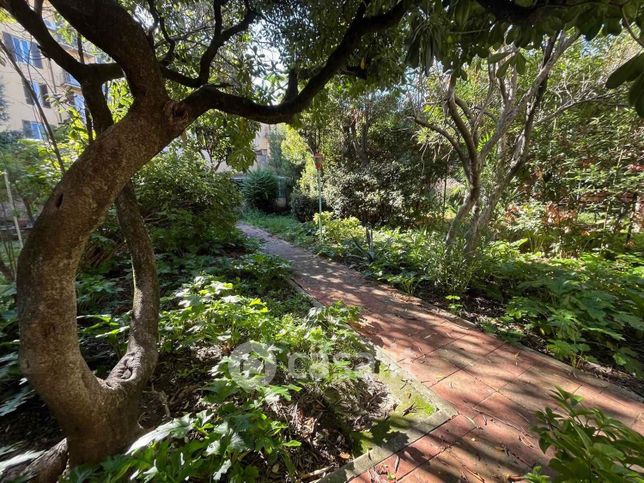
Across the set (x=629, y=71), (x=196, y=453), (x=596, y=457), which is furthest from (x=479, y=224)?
(x=196, y=453)

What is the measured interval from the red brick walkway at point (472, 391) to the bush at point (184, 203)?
296 cm

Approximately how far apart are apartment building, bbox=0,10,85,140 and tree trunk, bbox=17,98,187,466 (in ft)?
7.23

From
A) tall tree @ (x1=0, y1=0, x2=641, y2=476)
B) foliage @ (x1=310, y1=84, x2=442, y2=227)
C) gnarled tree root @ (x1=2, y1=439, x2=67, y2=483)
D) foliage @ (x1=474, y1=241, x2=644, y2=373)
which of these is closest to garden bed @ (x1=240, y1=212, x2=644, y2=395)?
foliage @ (x1=474, y1=241, x2=644, y2=373)

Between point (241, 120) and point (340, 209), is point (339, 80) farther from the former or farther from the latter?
point (340, 209)

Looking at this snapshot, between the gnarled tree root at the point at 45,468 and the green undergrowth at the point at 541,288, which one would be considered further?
the green undergrowth at the point at 541,288

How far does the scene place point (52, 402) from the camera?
852 millimetres

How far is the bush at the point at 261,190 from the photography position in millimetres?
11500

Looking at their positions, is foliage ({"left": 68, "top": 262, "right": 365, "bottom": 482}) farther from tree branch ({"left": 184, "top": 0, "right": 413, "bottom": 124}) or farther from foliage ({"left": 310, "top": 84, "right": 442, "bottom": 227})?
foliage ({"left": 310, "top": 84, "right": 442, "bottom": 227})

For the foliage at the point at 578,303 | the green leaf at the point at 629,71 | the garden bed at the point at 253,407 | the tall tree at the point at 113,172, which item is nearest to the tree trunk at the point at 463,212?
the foliage at the point at 578,303

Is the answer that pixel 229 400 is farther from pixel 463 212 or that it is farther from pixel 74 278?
pixel 463 212

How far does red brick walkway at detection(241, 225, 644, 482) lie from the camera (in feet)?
4.07

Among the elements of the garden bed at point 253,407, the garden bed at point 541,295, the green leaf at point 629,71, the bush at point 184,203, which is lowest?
the garden bed at point 253,407

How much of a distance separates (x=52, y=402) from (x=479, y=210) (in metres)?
3.96

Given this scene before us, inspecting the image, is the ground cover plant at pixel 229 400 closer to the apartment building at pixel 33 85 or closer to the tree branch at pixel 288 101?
the tree branch at pixel 288 101
